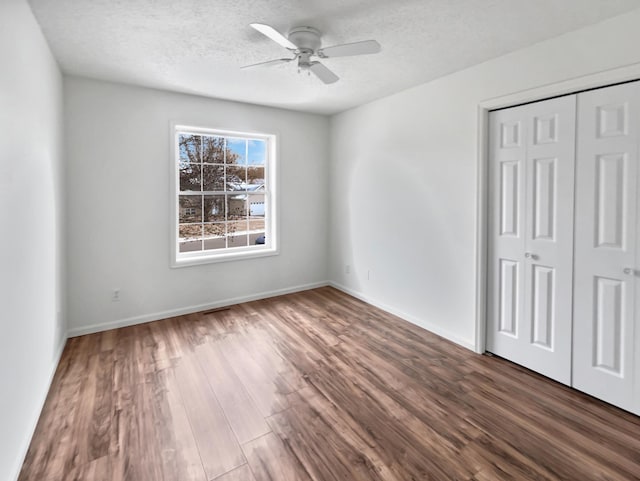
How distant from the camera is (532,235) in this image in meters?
2.58

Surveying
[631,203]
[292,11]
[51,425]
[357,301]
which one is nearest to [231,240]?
[357,301]

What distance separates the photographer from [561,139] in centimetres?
236

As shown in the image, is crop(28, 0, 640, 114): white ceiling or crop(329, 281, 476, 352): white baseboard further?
crop(329, 281, 476, 352): white baseboard

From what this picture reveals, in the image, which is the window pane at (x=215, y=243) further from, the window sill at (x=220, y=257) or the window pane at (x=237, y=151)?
the window pane at (x=237, y=151)

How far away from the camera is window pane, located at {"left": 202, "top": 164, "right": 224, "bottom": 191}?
409 centimetres

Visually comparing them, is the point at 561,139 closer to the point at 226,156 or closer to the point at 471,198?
the point at 471,198

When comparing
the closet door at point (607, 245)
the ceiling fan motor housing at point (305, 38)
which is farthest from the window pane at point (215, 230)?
the closet door at point (607, 245)

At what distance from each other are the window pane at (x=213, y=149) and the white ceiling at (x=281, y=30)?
0.87 m

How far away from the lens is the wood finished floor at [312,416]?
1688 mm

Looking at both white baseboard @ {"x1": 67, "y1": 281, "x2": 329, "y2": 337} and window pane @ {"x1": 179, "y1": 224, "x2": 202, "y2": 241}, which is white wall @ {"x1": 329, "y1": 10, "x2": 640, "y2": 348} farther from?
window pane @ {"x1": 179, "y1": 224, "x2": 202, "y2": 241}

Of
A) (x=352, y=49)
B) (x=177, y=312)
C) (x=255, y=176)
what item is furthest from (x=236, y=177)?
(x=352, y=49)

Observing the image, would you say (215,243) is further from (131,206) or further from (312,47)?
(312,47)

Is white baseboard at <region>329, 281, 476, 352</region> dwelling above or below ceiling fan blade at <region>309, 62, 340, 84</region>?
below

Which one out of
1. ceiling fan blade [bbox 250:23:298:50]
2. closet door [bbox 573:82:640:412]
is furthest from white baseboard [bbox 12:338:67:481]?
closet door [bbox 573:82:640:412]
